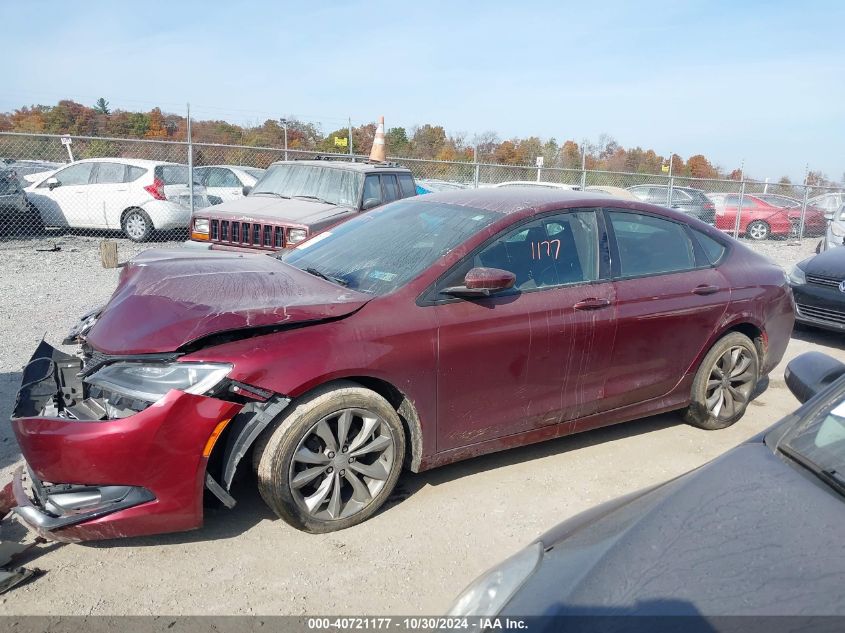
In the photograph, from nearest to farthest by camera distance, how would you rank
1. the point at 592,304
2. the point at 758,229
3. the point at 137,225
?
the point at 592,304 → the point at 137,225 → the point at 758,229

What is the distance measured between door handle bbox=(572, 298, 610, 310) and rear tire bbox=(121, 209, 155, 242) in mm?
10795

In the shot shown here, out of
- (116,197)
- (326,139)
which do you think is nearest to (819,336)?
(116,197)

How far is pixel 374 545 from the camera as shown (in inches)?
131

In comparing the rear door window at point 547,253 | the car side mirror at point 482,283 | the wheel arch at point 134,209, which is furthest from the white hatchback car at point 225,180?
the car side mirror at point 482,283

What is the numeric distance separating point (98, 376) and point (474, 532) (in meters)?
1.97

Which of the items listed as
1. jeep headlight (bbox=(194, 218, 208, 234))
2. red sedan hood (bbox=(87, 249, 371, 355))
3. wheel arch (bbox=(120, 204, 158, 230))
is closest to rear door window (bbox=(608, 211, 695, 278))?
red sedan hood (bbox=(87, 249, 371, 355))

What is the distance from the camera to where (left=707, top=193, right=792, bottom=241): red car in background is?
19.9 meters

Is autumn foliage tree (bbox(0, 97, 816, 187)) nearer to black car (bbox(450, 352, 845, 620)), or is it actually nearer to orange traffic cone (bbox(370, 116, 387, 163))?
orange traffic cone (bbox(370, 116, 387, 163))

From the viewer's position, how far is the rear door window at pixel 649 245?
4406 mm

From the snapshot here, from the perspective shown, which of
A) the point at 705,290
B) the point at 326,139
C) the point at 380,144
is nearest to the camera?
the point at 705,290

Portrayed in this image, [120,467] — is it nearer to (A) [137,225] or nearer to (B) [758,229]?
(A) [137,225]

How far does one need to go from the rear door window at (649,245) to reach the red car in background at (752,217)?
54.3 ft

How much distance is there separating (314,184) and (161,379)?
670 cm

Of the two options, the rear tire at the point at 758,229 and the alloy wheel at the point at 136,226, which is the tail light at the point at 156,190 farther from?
the rear tire at the point at 758,229
